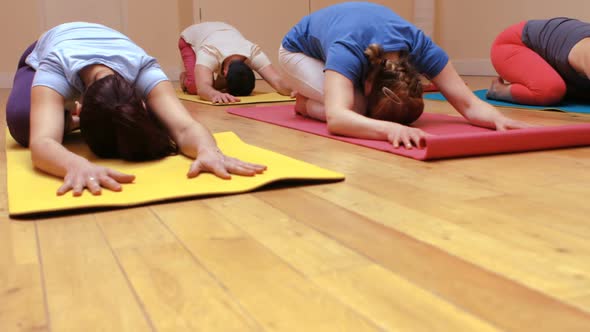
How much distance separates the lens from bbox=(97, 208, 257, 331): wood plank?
0.77 meters

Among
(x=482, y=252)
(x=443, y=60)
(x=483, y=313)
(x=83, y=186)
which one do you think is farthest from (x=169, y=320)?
(x=443, y=60)

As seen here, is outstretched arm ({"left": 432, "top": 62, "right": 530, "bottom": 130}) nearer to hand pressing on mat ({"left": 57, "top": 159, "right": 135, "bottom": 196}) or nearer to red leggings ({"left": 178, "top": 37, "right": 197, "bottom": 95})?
hand pressing on mat ({"left": 57, "top": 159, "right": 135, "bottom": 196})

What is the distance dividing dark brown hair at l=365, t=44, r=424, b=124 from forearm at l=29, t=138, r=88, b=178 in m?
1.06

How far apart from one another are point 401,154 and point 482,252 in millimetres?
853

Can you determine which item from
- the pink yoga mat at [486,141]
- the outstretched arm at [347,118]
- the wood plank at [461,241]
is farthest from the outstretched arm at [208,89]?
the wood plank at [461,241]

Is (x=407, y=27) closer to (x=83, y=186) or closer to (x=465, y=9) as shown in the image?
(x=83, y=186)

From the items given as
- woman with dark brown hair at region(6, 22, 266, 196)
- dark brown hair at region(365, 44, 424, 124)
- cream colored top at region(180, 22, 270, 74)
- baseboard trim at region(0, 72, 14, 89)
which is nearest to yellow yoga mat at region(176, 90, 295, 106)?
cream colored top at region(180, 22, 270, 74)

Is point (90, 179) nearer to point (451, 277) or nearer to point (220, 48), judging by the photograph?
point (451, 277)

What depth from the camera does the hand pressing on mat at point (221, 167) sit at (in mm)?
1517

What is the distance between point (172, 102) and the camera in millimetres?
1813

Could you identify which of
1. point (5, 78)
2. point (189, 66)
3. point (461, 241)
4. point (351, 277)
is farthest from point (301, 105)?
point (5, 78)

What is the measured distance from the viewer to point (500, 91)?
3375 mm

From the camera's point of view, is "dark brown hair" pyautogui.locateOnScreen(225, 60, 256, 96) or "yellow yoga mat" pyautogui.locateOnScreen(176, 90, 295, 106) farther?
"dark brown hair" pyautogui.locateOnScreen(225, 60, 256, 96)

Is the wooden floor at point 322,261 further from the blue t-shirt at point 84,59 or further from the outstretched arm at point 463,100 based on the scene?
the outstretched arm at point 463,100
